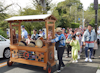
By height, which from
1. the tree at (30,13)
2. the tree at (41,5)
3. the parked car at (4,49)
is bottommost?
the parked car at (4,49)

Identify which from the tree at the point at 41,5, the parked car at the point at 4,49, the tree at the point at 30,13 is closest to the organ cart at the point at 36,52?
the parked car at the point at 4,49

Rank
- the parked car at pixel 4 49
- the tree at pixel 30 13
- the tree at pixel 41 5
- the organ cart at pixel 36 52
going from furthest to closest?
1. the tree at pixel 41 5
2. the tree at pixel 30 13
3. the parked car at pixel 4 49
4. the organ cart at pixel 36 52

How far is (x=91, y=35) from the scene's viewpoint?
6.53 metres

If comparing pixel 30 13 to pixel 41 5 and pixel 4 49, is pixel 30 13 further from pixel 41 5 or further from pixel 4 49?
pixel 4 49

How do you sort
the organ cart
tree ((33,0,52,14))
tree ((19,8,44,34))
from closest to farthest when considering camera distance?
the organ cart, tree ((19,8,44,34)), tree ((33,0,52,14))

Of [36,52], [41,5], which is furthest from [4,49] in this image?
[41,5]

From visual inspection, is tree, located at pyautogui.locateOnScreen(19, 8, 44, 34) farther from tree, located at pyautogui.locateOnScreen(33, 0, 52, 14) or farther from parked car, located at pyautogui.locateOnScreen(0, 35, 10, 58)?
parked car, located at pyautogui.locateOnScreen(0, 35, 10, 58)

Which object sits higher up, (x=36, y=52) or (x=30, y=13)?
(x=30, y=13)

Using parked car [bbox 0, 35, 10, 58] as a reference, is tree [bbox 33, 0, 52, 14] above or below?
above

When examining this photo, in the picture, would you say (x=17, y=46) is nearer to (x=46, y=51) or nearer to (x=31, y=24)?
A: (x=46, y=51)

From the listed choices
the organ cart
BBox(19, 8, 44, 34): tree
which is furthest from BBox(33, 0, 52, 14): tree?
the organ cart

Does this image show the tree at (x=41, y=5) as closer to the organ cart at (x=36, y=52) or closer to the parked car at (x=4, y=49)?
the parked car at (x=4, y=49)

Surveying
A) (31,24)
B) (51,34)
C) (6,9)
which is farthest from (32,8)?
(51,34)

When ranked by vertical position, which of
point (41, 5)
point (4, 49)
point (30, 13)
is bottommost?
point (4, 49)
